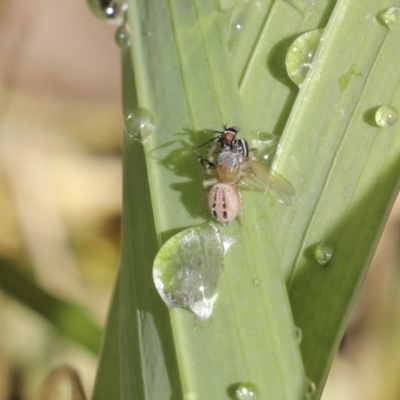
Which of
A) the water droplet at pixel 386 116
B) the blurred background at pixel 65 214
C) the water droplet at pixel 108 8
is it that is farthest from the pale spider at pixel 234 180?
the blurred background at pixel 65 214

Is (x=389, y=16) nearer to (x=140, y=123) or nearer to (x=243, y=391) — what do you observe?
(x=140, y=123)

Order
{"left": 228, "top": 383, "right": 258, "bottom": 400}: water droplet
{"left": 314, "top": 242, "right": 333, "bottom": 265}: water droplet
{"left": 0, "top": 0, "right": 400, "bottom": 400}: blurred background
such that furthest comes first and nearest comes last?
{"left": 0, "top": 0, "right": 400, "bottom": 400}: blurred background < {"left": 314, "top": 242, "right": 333, "bottom": 265}: water droplet < {"left": 228, "top": 383, "right": 258, "bottom": 400}: water droplet

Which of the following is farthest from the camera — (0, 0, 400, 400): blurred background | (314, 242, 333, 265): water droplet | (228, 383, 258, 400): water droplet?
(0, 0, 400, 400): blurred background

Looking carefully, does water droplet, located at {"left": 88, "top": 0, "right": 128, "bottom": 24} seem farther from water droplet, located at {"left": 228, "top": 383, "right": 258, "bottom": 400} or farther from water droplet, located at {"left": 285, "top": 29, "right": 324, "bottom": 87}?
water droplet, located at {"left": 228, "top": 383, "right": 258, "bottom": 400}

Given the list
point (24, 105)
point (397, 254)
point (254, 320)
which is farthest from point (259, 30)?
point (24, 105)

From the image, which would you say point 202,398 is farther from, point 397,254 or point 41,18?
point 41,18

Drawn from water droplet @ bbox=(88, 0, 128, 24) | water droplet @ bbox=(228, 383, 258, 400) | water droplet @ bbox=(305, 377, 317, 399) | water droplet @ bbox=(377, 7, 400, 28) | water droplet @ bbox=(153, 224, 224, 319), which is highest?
water droplet @ bbox=(377, 7, 400, 28)

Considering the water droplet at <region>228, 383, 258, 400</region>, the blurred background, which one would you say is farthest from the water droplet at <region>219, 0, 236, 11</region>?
the blurred background
